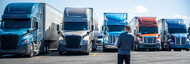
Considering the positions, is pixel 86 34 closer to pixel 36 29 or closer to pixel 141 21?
pixel 36 29

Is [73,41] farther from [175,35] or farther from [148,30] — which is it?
[175,35]

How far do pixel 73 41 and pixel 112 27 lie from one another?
262 inches

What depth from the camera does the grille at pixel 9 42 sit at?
55.1 ft

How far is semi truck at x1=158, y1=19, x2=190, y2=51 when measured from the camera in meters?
27.7

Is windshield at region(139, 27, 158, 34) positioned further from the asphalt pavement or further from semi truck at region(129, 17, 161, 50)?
the asphalt pavement

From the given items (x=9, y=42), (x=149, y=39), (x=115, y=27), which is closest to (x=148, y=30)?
(x=149, y=39)

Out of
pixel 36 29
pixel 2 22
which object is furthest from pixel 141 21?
pixel 2 22

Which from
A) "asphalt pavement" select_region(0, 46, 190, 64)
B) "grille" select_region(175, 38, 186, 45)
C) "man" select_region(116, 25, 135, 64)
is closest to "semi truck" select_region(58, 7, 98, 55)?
"asphalt pavement" select_region(0, 46, 190, 64)

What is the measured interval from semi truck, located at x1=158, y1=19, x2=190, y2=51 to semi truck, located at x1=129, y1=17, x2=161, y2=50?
1947 mm

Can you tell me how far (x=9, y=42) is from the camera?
16828mm

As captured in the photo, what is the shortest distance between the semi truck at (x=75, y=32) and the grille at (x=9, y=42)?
3.71 m

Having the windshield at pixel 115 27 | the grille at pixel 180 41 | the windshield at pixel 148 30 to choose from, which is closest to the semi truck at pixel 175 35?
the grille at pixel 180 41

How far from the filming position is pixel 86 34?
20016 millimetres

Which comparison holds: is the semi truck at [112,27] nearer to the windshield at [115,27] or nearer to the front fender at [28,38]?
the windshield at [115,27]
